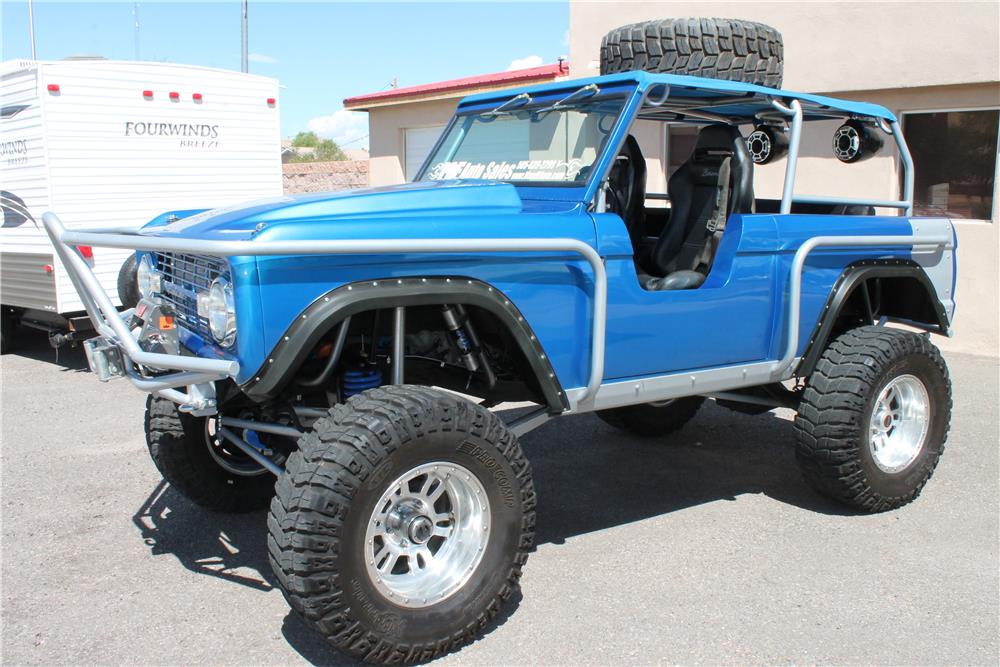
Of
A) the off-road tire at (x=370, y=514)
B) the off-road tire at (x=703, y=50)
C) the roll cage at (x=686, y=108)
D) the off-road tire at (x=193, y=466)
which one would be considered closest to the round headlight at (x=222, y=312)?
the off-road tire at (x=370, y=514)

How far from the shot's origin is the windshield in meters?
4.24

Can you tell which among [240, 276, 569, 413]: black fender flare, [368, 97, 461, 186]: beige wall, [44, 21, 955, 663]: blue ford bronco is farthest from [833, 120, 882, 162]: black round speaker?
[368, 97, 461, 186]: beige wall

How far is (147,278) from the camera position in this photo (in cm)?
395

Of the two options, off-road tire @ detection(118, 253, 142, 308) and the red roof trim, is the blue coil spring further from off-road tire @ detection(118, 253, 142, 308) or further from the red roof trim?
the red roof trim

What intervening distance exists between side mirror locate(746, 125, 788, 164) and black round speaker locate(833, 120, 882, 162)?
0.30 meters

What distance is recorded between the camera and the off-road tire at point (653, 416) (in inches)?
235

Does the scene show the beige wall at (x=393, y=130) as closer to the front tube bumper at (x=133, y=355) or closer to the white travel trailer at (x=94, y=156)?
the white travel trailer at (x=94, y=156)

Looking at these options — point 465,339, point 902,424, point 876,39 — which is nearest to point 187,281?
point 465,339

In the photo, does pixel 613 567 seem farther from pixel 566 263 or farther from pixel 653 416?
pixel 653 416

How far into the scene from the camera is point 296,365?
313 cm

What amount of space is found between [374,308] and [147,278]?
131 centimetres

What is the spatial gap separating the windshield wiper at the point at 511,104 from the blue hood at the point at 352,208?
934 millimetres

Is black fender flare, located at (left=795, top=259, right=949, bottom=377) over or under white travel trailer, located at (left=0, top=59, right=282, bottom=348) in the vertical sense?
under

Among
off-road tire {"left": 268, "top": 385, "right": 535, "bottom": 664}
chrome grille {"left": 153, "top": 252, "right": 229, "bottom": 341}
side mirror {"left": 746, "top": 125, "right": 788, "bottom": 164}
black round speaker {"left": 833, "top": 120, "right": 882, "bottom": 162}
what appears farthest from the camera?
side mirror {"left": 746, "top": 125, "right": 788, "bottom": 164}
